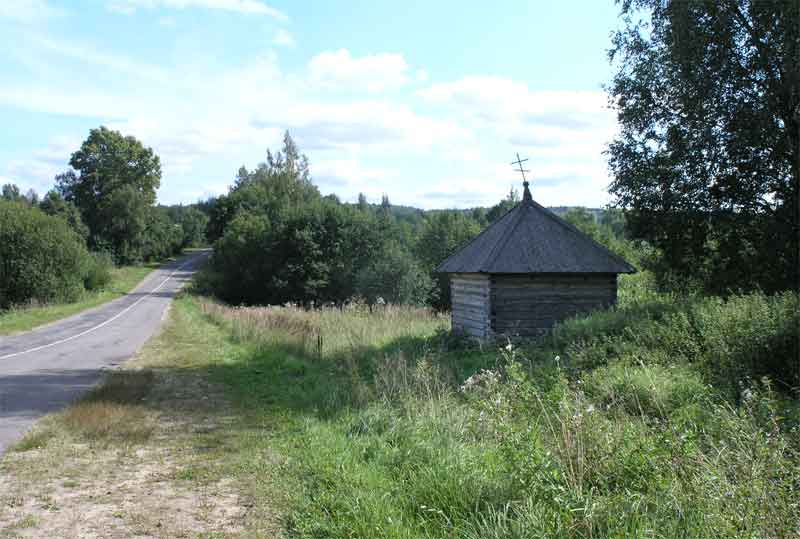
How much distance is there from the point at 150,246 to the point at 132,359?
68.0m

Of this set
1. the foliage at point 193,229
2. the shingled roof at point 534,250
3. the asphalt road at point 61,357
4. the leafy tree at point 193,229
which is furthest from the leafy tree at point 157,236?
the shingled roof at point 534,250

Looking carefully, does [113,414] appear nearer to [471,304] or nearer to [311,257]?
[471,304]

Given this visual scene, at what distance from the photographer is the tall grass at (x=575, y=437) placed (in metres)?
3.92

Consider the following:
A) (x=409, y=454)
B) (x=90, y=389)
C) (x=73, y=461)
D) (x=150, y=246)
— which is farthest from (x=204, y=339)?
(x=150, y=246)

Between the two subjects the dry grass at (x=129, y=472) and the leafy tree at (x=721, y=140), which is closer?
the dry grass at (x=129, y=472)

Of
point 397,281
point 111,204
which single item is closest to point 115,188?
point 111,204

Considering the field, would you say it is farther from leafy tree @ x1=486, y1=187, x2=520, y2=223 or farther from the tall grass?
leafy tree @ x1=486, y1=187, x2=520, y2=223

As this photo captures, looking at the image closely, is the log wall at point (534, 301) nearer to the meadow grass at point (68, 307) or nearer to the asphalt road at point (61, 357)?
the asphalt road at point (61, 357)

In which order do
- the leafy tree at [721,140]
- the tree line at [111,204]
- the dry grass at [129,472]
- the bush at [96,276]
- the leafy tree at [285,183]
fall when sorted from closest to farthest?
1. the dry grass at [129,472]
2. the leafy tree at [721,140]
3. the bush at [96,276]
4. the leafy tree at [285,183]
5. the tree line at [111,204]

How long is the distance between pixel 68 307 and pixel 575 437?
39.2m

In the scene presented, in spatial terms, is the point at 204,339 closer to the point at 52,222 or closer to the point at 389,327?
the point at 389,327

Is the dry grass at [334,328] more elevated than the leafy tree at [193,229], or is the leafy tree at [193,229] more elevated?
the leafy tree at [193,229]

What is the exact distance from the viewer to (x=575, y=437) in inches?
188

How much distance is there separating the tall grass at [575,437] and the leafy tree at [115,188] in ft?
216
